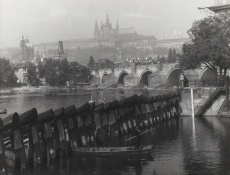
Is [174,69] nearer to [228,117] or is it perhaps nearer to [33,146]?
[228,117]

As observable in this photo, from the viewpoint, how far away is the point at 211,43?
56719 mm

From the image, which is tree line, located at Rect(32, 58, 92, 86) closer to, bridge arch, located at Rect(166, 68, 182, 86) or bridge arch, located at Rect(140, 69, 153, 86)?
bridge arch, located at Rect(140, 69, 153, 86)

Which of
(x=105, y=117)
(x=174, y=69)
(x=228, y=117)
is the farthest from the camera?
(x=174, y=69)

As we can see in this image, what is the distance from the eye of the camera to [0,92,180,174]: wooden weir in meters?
27.6

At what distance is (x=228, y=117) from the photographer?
5362 centimetres

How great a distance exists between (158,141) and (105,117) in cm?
541

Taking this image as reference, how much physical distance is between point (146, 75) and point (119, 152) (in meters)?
132

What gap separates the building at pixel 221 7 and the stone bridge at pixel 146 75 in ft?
163

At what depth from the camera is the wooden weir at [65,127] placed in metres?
27.6

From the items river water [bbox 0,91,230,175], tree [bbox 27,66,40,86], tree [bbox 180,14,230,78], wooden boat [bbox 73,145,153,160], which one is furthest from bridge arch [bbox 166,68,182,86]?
wooden boat [bbox 73,145,153,160]

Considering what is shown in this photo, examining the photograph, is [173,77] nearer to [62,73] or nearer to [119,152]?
[62,73]

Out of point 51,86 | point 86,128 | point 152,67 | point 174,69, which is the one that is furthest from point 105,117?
point 51,86

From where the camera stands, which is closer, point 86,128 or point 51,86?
point 86,128

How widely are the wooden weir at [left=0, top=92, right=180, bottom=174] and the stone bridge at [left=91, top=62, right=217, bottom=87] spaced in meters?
68.4
